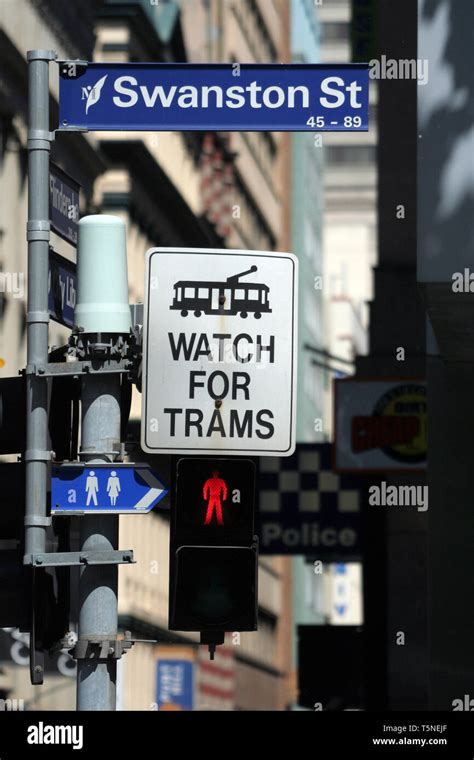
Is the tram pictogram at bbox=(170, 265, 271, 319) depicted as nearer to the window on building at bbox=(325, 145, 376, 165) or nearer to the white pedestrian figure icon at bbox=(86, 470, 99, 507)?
the white pedestrian figure icon at bbox=(86, 470, 99, 507)

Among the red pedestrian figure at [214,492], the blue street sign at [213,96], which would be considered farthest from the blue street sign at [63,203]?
the red pedestrian figure at [214,492]

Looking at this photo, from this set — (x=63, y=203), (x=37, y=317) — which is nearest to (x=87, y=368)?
(x=37, y=317)

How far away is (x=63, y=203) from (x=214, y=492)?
5.81ft

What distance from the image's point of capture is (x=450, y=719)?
11078 millimetres

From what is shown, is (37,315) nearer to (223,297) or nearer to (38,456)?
(38,456)

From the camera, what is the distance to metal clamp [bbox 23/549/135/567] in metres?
8.12

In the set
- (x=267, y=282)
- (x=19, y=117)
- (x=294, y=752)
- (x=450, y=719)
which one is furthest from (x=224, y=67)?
(x=19, y=117)

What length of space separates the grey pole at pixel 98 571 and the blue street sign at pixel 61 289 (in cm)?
53

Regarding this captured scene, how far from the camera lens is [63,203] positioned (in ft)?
29.3

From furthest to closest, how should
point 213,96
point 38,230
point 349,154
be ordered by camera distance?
1. point 349,154
2. point 213,96
3. point 38,230

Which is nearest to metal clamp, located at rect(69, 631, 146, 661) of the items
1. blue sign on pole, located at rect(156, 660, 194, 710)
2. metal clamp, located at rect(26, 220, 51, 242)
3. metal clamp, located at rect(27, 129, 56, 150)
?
metal clamp, located at rect(26, 220, 51, 242)

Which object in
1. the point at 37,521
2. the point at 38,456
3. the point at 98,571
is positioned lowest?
the point at 98,571

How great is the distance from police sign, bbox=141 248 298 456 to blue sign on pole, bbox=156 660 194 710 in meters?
37.6

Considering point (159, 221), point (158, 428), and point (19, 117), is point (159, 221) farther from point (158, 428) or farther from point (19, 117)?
point (158, 428)
